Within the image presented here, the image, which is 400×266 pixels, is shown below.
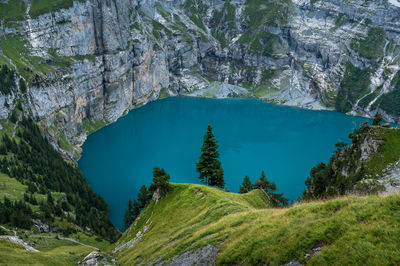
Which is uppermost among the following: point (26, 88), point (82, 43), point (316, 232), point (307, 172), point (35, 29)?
point (82, 43)

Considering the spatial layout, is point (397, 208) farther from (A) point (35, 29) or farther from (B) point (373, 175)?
(A) point (35, 29)

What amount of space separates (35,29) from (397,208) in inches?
6102

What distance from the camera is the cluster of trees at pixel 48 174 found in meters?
66.2

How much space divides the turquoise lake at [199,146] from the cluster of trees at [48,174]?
17.0ft

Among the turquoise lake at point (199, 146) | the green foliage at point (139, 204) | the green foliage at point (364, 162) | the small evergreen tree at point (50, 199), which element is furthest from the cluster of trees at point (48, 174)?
the green foliage at point (364, 162)

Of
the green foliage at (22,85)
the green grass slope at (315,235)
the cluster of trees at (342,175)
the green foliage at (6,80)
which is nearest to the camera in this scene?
the green grass slope at (315,235)

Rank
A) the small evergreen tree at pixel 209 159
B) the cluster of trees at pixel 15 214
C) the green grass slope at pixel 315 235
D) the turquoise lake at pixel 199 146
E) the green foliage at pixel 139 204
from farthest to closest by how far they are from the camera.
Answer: the turquoise lake at pixel 199 146 → the green foliage at pixel 139 204 → the small evergreen tree at pixel 209 159 → the cluster of trees at pixel 15 214 → the green grass slope at pixel 315 235

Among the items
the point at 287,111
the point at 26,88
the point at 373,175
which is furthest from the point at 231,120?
the point at 373,175

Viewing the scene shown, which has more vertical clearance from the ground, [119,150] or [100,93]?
[100,93]

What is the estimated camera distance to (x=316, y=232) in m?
12.4

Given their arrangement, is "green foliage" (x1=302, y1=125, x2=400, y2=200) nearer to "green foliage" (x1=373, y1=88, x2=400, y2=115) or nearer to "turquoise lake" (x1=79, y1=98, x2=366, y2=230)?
"turquoise lake" (x1=79, y1=98, x2=366, y2=230)

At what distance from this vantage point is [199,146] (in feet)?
396

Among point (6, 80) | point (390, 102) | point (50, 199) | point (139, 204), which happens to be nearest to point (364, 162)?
point (139, 204)

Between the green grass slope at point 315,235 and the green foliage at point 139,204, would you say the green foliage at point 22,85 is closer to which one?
the green foliage at point 139,204
